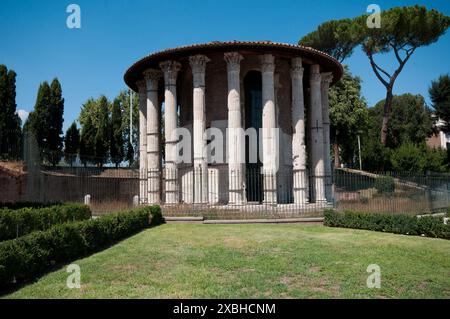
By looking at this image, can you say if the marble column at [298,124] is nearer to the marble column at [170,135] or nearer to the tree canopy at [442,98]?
the marble column at [170,135]

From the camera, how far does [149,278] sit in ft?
20.5

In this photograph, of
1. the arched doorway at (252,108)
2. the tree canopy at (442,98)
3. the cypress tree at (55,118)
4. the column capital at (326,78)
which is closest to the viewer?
the arched doorway at (252,108)

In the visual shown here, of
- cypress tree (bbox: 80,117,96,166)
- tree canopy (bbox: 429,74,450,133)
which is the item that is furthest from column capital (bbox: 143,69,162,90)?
tree canopy (bbox: 429,74,450,133)

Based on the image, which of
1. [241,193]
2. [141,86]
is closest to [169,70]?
[141,86]

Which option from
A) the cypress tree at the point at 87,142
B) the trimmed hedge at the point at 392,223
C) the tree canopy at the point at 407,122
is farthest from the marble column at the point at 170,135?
the tree canopy at the point at 407,122

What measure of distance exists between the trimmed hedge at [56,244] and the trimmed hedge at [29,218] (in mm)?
1483

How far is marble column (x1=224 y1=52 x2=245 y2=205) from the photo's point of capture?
51.9 ft

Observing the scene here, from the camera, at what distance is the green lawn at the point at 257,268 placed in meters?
5.54

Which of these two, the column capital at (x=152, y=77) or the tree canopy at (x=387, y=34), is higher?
the tree canopy at (x=387, y=34)

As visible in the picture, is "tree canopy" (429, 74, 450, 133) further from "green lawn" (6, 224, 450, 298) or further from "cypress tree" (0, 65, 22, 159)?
"cypress tree" (0, 65, 22, 159)

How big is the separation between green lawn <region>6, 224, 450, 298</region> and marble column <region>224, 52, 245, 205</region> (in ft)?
17.1
